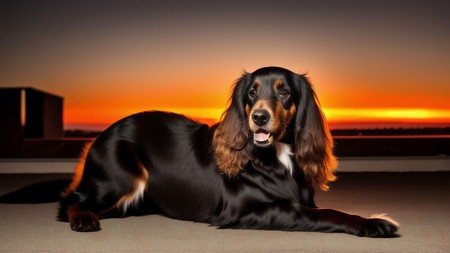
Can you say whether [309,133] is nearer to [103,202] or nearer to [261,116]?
[261,116]

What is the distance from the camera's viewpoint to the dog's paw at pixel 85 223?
300 centimetres

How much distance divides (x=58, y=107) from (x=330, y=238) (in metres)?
7.16

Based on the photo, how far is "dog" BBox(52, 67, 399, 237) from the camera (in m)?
2.92

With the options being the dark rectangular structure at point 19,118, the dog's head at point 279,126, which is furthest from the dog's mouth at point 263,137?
the dark rectangular structure at point 19,118

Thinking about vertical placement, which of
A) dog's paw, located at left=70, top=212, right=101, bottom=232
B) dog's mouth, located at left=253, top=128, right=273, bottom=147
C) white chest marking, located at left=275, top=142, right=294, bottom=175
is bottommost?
dog's paw, located at left=70, top=212, right=101, bottom=232

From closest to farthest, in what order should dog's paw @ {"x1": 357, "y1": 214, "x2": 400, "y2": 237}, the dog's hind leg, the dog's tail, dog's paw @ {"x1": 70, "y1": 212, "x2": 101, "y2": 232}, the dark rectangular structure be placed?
dog's paw @ {"x1": 357, "y1": 214, "x2": 400, "y2": 237} → dog's paw @ {"x1": 70, "y1": 212, "x2": 101, "y2": 232} → the dog's hind leg → the dog's tail → the dark rectangular structure

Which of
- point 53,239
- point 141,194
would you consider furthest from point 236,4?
point 53,239

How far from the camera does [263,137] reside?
2.90 metres

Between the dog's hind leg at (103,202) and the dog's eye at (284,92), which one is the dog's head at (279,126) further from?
the dog's hind leg at (103,202)

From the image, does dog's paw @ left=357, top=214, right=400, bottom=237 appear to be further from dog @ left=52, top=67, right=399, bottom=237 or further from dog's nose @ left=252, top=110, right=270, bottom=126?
dog's nose @ left=252, top=110, right=270, bottom=126

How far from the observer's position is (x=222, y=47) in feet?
29.7

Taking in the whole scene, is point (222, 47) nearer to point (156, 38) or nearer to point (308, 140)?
point (156, 38)

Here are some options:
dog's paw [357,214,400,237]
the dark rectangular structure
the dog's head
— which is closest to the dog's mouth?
the dog's head

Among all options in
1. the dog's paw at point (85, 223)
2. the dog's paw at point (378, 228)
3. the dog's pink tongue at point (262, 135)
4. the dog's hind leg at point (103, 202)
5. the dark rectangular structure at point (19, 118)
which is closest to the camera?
the dog's paw at point (378, 228)
